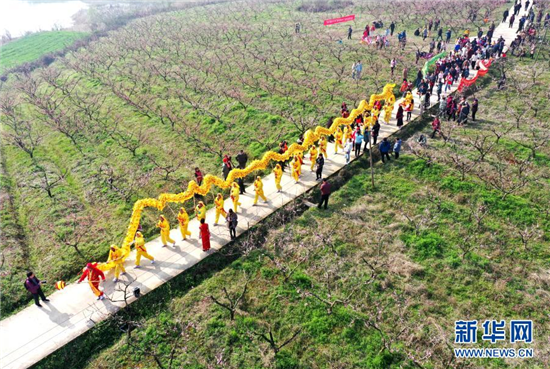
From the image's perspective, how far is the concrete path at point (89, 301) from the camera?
465 inches

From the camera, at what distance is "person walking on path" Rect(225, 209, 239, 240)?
48.8 feet

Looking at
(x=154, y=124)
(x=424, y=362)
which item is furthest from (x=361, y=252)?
(x=154, y=124)

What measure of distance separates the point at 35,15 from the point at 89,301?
101343 millimetres

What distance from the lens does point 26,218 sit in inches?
756

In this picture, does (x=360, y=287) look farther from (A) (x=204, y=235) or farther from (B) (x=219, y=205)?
(B) (x=219, y=205)

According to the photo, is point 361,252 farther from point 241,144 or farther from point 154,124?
point 154,124

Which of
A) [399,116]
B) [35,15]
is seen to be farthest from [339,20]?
[35,15]

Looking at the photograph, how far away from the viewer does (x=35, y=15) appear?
297 feet

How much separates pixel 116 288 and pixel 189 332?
327cm

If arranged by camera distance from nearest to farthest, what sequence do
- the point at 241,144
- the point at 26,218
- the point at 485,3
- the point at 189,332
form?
the point at 189,332 → the point at 26,218 → the point at 241,144 → the point at 485,3

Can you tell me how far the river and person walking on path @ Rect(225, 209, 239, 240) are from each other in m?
71.4

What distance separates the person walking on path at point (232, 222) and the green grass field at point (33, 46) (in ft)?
151

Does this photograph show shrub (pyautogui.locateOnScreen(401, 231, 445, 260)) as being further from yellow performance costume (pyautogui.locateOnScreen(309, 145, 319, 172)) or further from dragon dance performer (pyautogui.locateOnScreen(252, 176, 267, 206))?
dragon dance performer (pyautogui.locateOnScreen(252, 176, 267, 206))

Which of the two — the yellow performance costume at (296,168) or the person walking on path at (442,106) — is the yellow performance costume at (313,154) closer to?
the yellow performance costume at (296,168)
